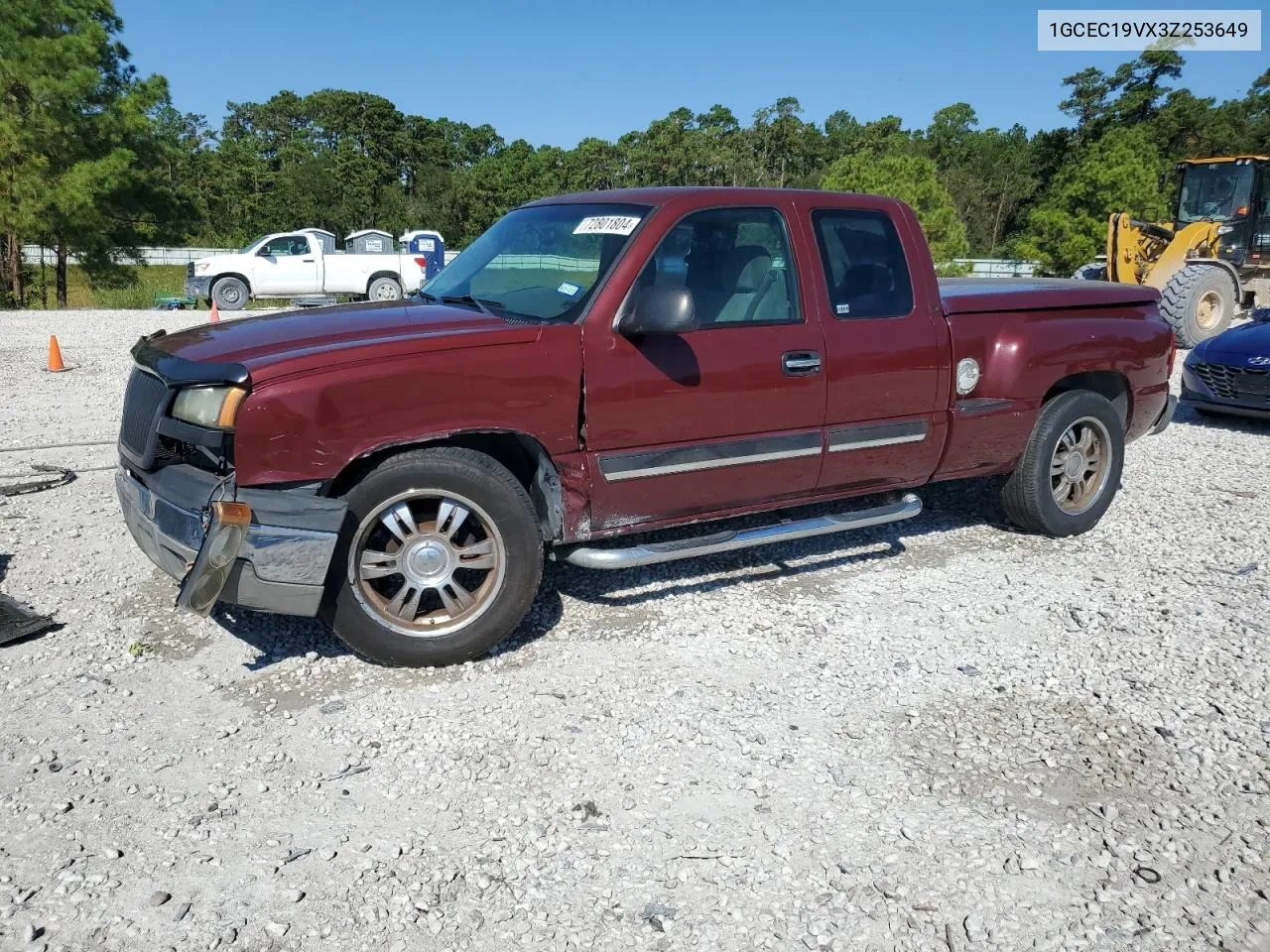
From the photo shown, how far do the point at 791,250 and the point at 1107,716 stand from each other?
2.42 meters

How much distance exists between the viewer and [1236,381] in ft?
29.9

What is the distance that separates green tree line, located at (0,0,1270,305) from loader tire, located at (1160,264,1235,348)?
14.4m

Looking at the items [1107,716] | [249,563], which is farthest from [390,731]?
[1107,716]

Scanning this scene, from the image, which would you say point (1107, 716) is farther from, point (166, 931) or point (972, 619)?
point (166, 931)

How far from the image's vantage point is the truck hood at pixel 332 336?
3674 millimetres

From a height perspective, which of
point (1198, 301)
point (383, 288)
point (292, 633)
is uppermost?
point (383, 288)

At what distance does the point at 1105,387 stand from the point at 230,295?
21.3 m

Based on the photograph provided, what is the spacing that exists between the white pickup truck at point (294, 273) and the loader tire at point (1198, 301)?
15.5 m

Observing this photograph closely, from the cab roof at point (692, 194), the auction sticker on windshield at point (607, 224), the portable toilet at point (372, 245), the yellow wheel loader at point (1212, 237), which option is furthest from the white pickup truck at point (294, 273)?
the auction sticker on windshield at point (607, 224)

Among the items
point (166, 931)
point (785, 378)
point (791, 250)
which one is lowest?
point (166, 931)

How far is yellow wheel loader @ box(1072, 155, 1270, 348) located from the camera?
15797 mm

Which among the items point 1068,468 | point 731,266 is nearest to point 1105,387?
point 1068,468

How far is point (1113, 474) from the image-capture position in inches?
235

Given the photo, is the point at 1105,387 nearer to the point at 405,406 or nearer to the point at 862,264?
the point at 862,264
